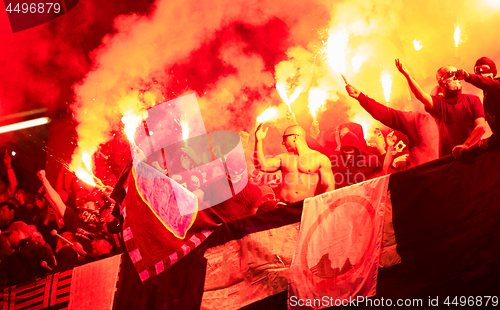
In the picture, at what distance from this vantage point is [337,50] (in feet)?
13.5

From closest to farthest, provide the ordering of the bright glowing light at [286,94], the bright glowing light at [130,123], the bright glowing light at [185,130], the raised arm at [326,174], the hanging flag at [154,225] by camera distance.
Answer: the hanging flag at [154,225] → the raised arm at [326,174] → the bright glowing light at [286,94] → the bright glowing light at [185,130] → the bright glowing light at [130,123]

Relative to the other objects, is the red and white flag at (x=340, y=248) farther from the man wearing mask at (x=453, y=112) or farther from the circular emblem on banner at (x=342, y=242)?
the man wearing mask at (x=453, y=112)

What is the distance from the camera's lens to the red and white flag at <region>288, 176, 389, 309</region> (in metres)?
3.36

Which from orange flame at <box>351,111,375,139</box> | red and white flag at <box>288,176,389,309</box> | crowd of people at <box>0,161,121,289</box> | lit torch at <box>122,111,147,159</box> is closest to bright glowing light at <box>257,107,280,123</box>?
orange flame at <box>351,111,375,139</box>

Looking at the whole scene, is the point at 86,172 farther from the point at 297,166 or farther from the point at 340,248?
the point at 340,248

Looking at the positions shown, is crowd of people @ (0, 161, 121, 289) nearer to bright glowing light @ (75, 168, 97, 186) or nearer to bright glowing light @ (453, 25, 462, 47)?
bright glowing light @ (75, 168, 97, 186)

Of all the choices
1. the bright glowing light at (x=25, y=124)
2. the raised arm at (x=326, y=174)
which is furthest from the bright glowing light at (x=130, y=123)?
the raised arm at (x=326, y=174)

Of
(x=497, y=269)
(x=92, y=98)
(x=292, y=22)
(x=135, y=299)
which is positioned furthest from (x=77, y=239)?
(x=497, y=269)

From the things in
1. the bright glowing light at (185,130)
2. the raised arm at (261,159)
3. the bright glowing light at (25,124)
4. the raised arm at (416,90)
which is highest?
the bright glowing light at (25,124)

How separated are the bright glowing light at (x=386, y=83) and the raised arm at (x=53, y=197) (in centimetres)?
402

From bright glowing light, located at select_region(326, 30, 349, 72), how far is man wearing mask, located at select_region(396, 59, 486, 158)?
739 millimetres

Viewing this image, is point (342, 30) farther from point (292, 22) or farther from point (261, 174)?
point (261, 174)

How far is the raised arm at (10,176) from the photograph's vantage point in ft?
16.0

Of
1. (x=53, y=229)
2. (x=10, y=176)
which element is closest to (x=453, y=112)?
(x=53, y=229)
